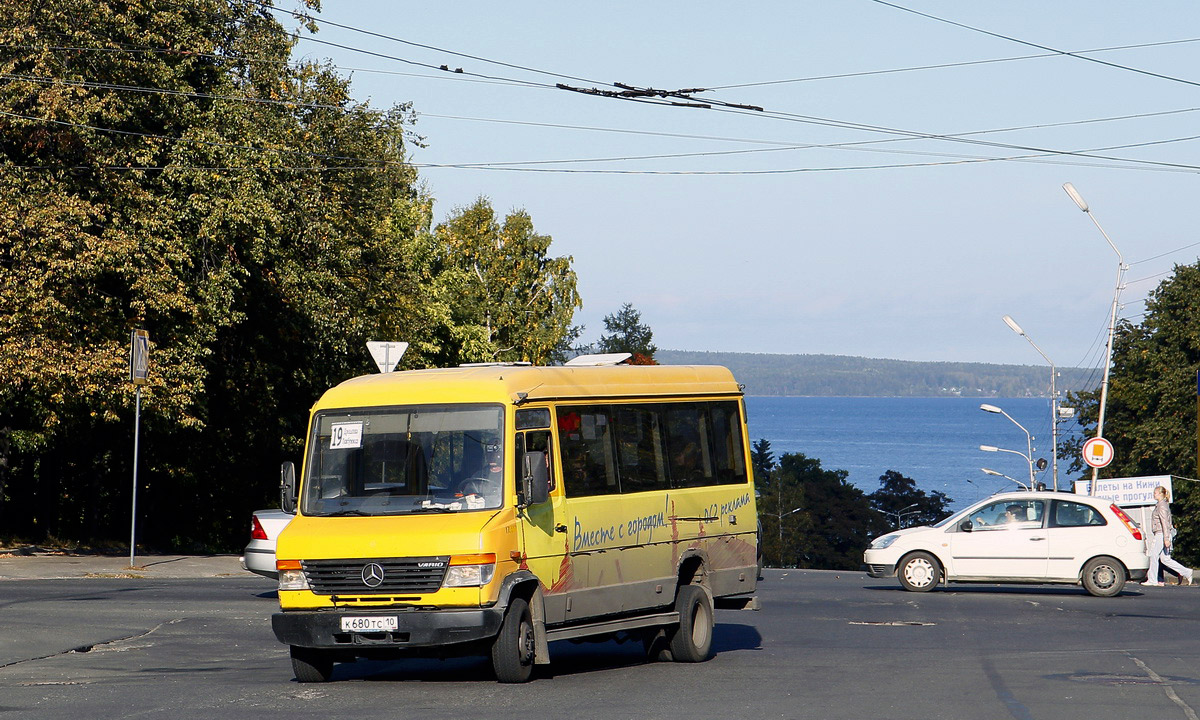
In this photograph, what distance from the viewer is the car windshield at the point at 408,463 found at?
1139cm

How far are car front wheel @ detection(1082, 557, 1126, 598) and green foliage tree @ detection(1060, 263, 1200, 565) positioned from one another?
40.9 meters

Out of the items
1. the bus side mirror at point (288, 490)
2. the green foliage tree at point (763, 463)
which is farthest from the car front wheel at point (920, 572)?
the green foliage tree at point (763, 463)

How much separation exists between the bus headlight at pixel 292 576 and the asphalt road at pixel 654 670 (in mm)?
790

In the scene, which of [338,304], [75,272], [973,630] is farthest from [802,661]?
[338,304]

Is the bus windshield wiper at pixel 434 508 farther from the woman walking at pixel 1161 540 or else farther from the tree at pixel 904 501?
the tree at pixel 904 501

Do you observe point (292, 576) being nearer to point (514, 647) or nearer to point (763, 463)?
point (514, 647)

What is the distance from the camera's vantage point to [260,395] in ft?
114

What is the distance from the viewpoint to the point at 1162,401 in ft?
214

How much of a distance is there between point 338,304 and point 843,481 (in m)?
105

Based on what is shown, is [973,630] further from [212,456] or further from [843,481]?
[843,481]

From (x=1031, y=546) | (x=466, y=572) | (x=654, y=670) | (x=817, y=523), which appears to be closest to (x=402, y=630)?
(x=466, y=572)

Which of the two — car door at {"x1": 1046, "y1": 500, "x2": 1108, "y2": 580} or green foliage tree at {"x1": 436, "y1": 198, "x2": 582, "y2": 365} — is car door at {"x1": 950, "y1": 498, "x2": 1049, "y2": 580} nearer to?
car door at {"x1": 1046, "y1": 500, "x2": 1108, "y2": 580}

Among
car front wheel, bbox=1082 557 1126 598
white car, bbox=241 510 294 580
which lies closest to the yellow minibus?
white car, bbox=241 510 294 580

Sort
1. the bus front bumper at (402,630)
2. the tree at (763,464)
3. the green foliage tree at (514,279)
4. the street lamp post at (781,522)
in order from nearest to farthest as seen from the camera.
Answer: the bus front bumper at (402,630) → the green foliage tree at (514,279) → the street lamp post at (781,522) → the tree at (763,464)
